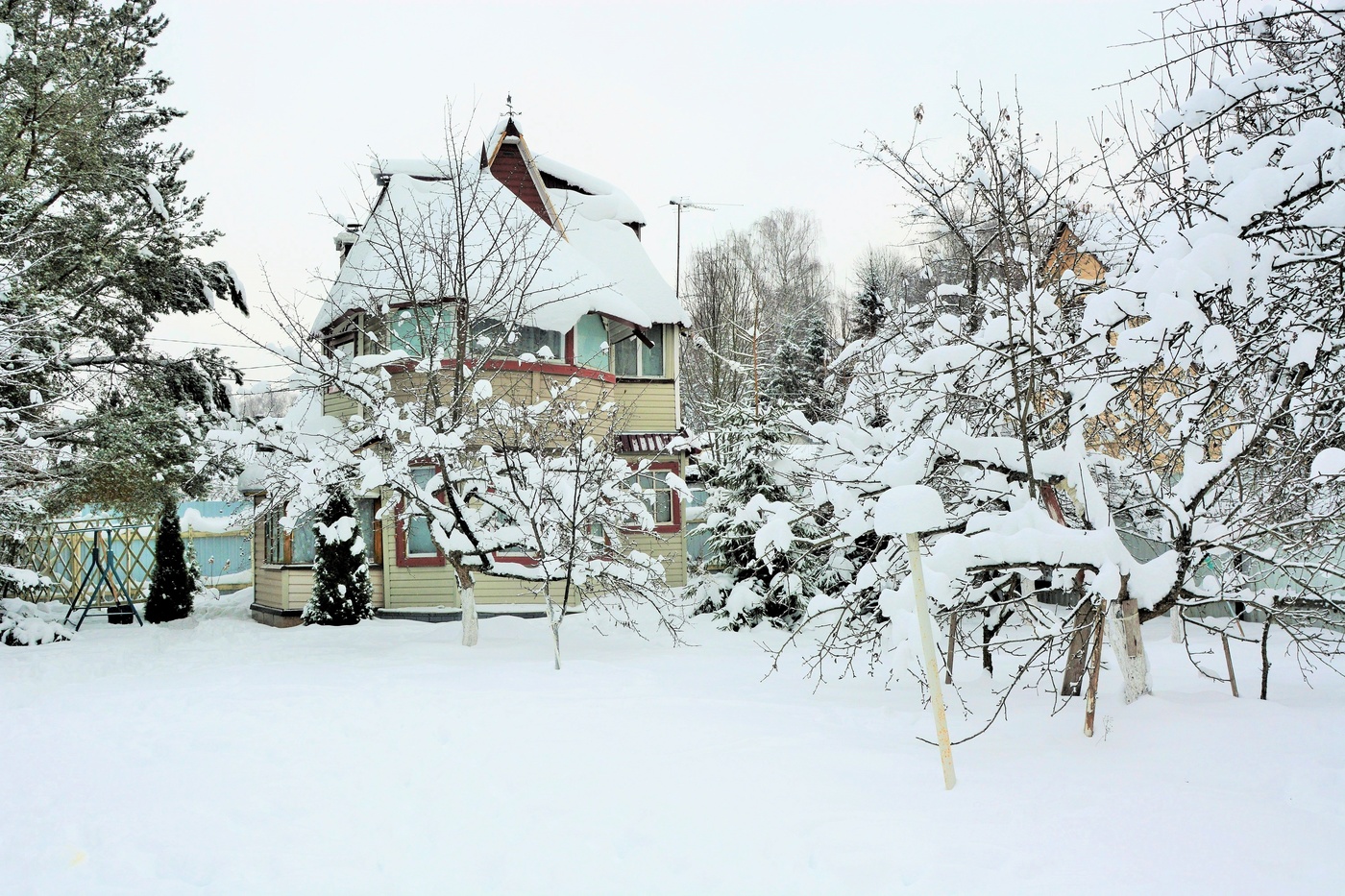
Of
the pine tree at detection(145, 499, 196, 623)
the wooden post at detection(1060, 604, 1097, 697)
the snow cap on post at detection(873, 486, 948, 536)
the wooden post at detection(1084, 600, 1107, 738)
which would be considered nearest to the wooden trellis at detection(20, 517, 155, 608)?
the pine tree at detection(145, 499, 196, 623)

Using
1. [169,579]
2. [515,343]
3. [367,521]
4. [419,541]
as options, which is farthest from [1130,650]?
[169,579]

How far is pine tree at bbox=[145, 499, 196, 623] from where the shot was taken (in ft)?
52.4

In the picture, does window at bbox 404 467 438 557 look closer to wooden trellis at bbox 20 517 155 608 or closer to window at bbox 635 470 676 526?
window at bbox 635 470 676 526

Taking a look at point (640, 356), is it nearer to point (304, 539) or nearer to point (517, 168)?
point (517, 168)

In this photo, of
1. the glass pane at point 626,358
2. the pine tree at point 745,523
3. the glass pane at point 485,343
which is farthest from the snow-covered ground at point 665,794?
the glass pane at point 626,358

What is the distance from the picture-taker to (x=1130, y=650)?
545cm

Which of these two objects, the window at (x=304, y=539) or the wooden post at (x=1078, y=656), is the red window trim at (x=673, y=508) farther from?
the wooden post at (x=1078, y=656)

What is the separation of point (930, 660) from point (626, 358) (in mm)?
13563

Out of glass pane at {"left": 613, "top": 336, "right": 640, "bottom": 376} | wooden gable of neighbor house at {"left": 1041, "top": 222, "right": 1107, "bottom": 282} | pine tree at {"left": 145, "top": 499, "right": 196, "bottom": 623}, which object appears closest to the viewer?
wooden gable of neighbor house at {"left": 1041, "top": 222, "right": 1107, "bottom": 282}

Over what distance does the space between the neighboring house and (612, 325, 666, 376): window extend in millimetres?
25

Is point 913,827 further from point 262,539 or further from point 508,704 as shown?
point 262,539

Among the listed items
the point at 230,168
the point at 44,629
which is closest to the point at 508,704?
the point at 44,629

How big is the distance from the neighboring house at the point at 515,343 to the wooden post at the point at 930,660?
7968mm

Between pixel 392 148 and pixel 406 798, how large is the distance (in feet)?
28.5
